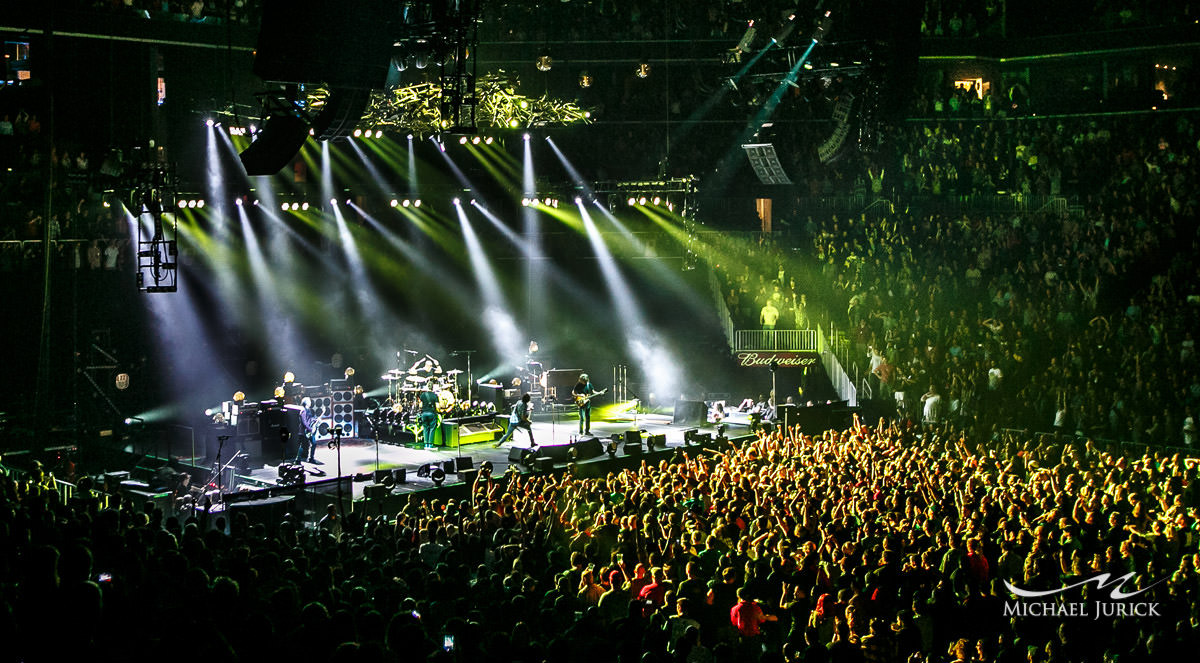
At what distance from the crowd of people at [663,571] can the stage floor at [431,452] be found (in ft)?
13.2

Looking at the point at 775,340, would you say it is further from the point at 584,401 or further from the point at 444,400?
the point at 444,400

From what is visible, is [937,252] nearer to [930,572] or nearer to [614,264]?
[614,264]

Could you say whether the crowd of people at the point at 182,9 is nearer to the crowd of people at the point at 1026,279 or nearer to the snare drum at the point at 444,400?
the snare drum at the point at 444,400

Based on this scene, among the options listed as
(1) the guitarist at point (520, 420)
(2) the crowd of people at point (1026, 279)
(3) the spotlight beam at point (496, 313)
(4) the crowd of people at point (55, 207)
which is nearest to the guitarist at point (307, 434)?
(1) the guitarist at point (520, 420)

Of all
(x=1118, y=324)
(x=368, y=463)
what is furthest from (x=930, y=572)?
(x=1118, y=324)

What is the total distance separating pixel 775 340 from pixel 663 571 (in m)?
16.9

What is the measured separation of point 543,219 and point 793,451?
13.0 metres

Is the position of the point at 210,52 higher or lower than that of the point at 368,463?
higher

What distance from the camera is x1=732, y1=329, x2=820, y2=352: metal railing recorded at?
24625 millimetres

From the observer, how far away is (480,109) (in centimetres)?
2336

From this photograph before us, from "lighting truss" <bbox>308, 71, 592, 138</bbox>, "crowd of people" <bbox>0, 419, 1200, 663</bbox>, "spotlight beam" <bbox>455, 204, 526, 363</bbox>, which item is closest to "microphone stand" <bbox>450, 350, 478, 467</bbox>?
"spotlight beam" <bbox>455, 204, 526, 363</bbox>

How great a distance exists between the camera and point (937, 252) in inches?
968

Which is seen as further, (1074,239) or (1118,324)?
(1074,239)

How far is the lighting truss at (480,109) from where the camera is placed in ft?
71.9
